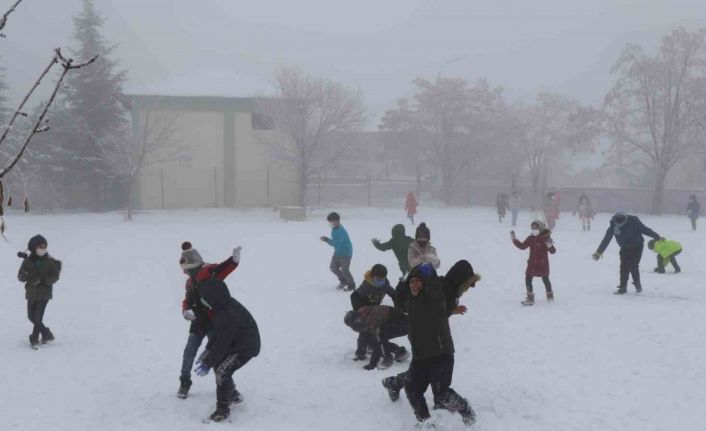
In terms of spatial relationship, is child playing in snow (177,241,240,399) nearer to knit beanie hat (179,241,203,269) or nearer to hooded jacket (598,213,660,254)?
knit beanie hat (179,241,203,269)

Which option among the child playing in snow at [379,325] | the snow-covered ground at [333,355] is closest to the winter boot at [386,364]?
the child playing in snow at [379,325]

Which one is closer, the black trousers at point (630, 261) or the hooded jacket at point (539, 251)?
the hooded jacket at point (539, 251)

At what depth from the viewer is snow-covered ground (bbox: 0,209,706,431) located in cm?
650

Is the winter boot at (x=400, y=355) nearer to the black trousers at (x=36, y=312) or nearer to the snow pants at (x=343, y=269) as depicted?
the black trousers at (x=36, y=312)

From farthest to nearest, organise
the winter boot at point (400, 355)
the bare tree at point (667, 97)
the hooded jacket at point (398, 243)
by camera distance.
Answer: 1. the bare tree at point (667, 97)
2. the hooded jacket at point (398, 243)
3. the winter boot at point (400, 355)

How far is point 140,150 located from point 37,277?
25.3 metres

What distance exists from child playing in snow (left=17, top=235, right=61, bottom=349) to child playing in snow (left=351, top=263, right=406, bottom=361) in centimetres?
A: 429

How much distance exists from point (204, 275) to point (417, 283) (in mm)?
2005

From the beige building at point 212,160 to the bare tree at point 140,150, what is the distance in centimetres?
15

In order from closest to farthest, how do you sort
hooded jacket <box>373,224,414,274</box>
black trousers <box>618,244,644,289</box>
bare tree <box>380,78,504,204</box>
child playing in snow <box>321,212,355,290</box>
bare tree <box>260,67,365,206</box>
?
1. hooded jacket <box>373,224,414,274</box>
2. black trousers <box>618,244,644,289</box>
3. child playing in snow <box>321,212,355,290</box>
4. bare tree <box>260,67,365,206</box>
5. bare tree <box>380,78,504,204</box>

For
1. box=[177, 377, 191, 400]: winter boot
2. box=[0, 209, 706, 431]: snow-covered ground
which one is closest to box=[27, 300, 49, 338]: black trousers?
box=[0, 209, 706, 431]: snow-covered ground

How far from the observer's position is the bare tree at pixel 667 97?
3734cm

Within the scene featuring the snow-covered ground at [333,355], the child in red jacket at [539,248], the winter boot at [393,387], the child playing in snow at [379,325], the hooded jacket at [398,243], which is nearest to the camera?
the snow-covered ground at [333,355]

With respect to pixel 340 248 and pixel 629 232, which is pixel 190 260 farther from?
pixel 629 232
